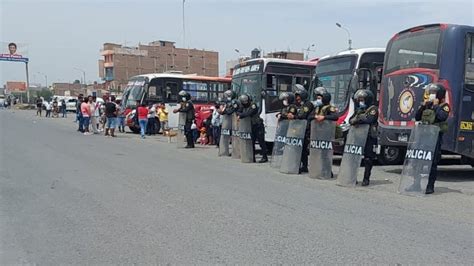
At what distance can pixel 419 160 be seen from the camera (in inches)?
326

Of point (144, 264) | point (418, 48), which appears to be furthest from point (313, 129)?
point (144, 264)

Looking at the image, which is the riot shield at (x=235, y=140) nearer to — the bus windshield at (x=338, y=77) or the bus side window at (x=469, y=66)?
the bus windshield at (x=338, y=77)

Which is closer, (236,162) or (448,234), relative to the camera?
(448,234)

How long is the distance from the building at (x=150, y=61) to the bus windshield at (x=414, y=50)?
68.4 meters

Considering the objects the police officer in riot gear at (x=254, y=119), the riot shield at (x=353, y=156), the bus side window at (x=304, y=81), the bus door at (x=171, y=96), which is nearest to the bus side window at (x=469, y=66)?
the riot shield at (x=353, y=156)

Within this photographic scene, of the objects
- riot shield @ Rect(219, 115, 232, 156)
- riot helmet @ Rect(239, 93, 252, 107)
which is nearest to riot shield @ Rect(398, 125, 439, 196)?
riot helmet @ Rect(239, 93, 252, 107)

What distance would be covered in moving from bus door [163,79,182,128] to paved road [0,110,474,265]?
1298 cm

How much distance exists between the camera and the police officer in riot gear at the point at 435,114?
8.20 meters

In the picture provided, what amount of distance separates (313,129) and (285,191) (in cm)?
213

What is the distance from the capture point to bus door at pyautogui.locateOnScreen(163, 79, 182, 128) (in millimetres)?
23359

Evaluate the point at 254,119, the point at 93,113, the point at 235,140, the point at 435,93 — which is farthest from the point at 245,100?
the point at 93,113

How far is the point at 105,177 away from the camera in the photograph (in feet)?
30.6

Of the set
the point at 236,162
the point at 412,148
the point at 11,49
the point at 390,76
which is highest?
the point at 11,49

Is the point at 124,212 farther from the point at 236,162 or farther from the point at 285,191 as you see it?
the point at 236,162
